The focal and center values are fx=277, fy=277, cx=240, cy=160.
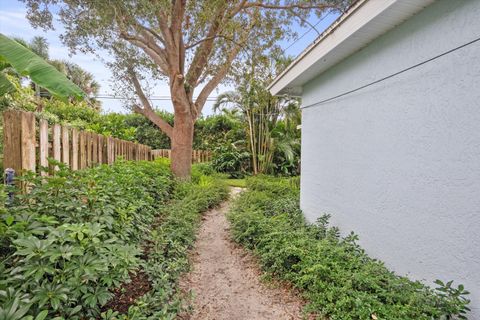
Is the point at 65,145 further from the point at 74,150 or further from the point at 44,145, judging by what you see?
the point at 44,145

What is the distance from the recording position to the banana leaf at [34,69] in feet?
7.55

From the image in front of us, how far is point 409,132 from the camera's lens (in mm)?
2768

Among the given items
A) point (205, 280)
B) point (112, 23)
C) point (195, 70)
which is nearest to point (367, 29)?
point (205, 280)

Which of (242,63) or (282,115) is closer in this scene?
(242,63)

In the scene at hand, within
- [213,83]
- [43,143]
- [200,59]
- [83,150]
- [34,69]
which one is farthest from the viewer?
[213,83]

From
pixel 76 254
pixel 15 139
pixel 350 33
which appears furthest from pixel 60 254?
pixel 350 33

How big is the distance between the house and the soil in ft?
8.69

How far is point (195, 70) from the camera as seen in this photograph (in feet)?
29.6

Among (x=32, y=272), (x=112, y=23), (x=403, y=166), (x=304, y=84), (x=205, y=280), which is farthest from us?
(x=112, y=23)

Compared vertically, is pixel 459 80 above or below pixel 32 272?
above

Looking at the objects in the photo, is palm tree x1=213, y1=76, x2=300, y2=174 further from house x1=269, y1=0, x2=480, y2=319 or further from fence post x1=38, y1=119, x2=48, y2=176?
fence post x1=38, y1=119, x2=48, y2=176

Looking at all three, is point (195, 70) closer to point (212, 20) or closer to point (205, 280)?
point (212, 20)

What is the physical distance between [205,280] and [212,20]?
677 centimetres

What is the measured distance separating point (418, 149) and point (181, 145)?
7439 millimetres
